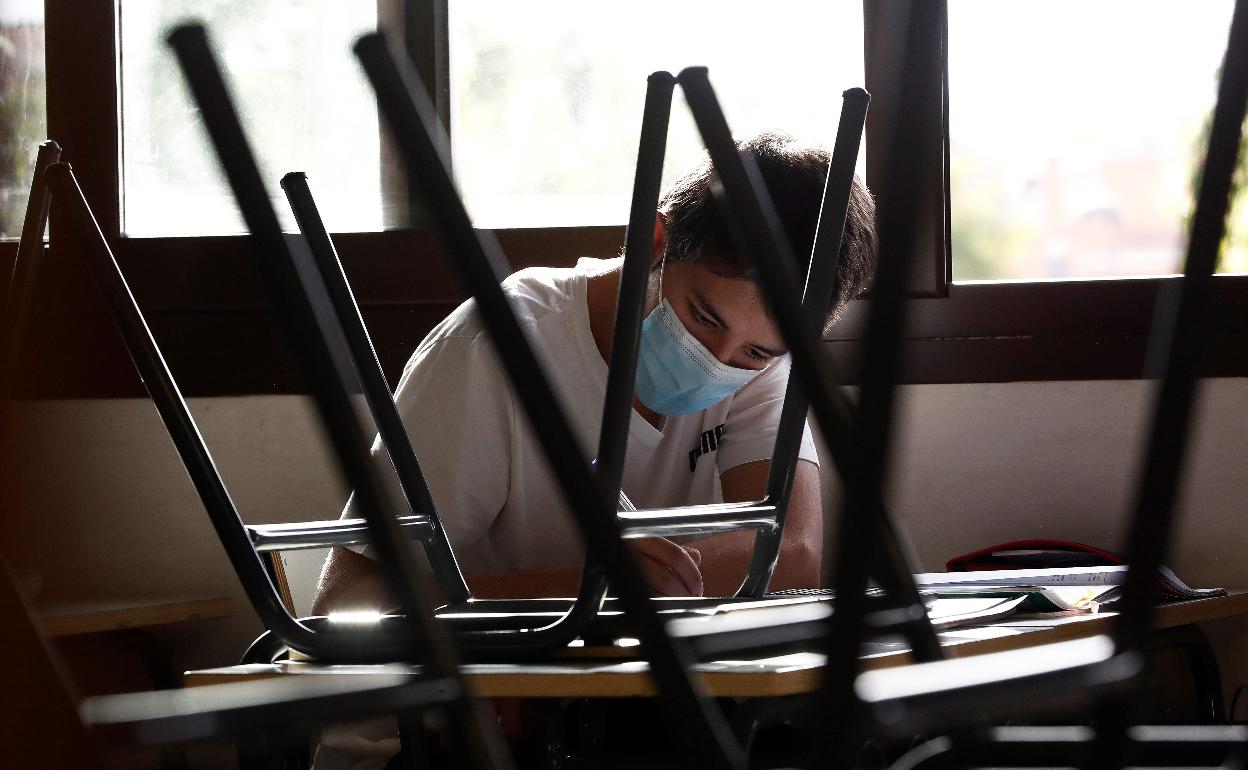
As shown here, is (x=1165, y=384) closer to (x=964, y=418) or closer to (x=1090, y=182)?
(x=964, y=418)

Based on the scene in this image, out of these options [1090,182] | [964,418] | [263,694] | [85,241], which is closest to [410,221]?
[964,418]

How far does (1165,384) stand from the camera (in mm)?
266

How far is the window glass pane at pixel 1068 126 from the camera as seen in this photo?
2.21 metres

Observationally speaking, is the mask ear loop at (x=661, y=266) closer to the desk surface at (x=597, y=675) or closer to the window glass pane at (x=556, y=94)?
the desk surface at (x=597, y=675)

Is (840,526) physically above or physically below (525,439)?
below

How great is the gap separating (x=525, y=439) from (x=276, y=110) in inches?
47.6

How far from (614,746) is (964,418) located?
1.05 m

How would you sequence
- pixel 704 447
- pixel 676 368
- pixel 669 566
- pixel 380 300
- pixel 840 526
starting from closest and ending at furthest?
pixel 840 526, pixel 669 566, pixel 676 368, pixel 704 447, pixel 380 300

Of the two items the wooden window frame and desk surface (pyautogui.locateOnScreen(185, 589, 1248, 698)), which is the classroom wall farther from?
desk surface (pyautogui.locateOnScreen(185, 589, 1248, 698))

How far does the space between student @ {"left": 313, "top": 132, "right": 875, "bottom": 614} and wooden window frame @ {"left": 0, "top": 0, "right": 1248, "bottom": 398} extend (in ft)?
1.66

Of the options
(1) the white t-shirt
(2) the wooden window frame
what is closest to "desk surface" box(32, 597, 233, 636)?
(2) the wooden window frame

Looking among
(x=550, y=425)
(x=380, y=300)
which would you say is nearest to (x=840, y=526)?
(x=550, y=425)

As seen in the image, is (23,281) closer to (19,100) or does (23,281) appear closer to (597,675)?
(597,675)

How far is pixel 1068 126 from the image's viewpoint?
225 centimetres
